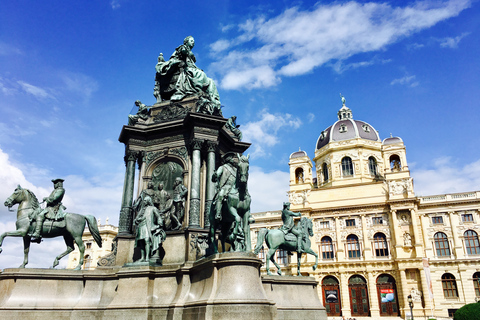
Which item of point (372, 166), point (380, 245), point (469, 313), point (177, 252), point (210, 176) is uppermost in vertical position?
point (372, 166)

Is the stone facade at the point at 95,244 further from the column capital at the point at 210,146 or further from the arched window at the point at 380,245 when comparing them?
the column capital at the point at 210,146

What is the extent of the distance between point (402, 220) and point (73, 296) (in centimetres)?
5063

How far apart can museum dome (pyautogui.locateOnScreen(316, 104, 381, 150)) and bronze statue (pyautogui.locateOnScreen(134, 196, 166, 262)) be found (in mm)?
61793

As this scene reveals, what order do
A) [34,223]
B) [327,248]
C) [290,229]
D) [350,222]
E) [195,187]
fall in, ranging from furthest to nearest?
[327,248], [350,222], [290,229], [195,187], [34,223]

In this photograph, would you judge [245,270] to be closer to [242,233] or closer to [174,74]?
[242,233]

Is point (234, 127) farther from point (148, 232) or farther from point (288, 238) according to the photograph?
point (148, 232)

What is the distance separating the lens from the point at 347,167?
2586 inches

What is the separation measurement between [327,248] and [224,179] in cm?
4944

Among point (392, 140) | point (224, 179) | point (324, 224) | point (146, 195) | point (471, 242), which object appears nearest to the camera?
point (224, 179)

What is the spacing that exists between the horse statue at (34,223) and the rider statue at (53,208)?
13 centimetres

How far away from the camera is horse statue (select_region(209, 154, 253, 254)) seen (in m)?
9.80

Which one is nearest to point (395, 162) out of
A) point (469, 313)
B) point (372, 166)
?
point (372, 166)

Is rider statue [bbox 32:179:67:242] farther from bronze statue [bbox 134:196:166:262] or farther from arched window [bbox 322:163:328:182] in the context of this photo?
arched window [bbox 322:163:328:182]

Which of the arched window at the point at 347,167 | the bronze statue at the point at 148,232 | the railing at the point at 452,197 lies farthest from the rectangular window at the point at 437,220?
the bronze statue at the point at 148,232
